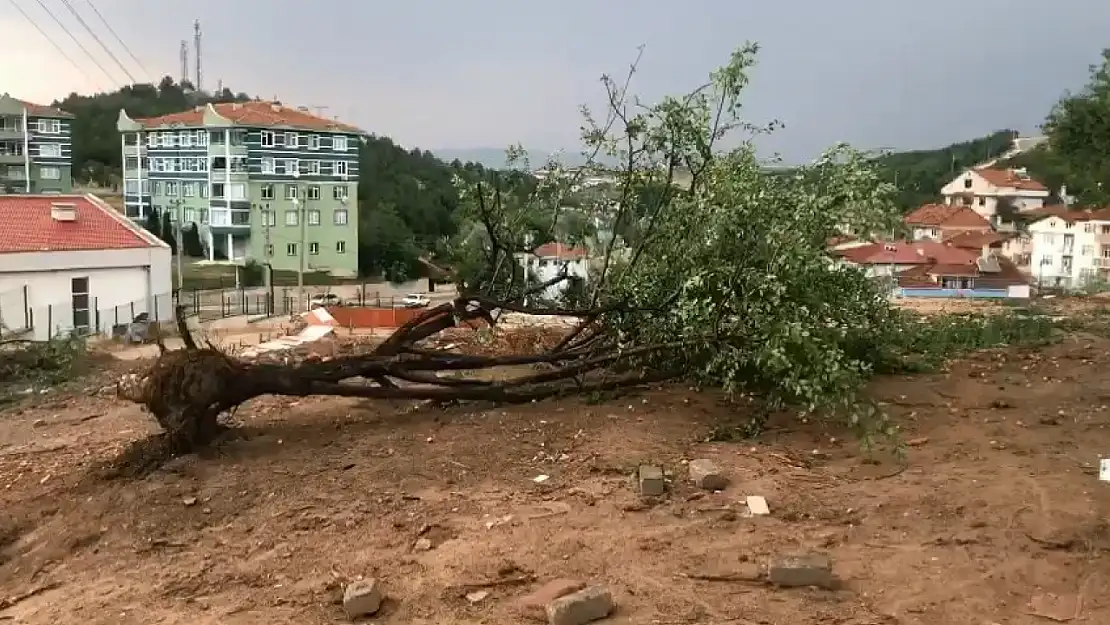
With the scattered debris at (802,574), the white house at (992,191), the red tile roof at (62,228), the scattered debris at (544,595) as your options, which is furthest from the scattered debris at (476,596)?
the white house at (992,191)

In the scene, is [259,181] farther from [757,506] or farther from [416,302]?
[757,506]

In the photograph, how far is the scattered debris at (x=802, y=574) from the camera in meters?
3.72

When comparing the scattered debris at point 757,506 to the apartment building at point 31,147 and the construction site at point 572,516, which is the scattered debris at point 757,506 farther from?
the apartment building at point 31,147

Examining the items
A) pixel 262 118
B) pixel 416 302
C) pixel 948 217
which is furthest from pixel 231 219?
pixel 948 217

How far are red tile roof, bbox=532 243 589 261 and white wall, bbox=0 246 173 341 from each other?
42.7ft

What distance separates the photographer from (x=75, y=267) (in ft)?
63.1

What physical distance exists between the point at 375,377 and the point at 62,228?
1626 cm

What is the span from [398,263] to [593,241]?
31.7 metres

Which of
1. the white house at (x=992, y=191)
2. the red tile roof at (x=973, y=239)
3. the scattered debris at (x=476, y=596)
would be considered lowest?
the scattered debris at (x=476, y=596)

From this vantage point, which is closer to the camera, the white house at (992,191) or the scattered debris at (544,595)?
the scattered debris at (544,595)

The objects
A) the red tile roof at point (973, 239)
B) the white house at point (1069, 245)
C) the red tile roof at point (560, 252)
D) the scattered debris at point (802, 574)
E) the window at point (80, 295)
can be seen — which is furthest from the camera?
the red tile roof at point (973, 239)

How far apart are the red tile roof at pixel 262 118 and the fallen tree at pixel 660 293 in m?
33.9

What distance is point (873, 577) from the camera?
3.83m

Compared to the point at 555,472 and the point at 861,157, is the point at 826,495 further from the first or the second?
the point at 861,157
